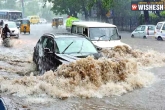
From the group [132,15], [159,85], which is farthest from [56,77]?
[132,15]

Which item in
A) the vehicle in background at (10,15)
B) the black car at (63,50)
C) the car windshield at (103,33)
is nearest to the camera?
the black car at (63,50)

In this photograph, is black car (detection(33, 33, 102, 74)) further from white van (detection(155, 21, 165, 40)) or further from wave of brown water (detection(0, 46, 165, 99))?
white van (detection(155, 21, 165, 40))

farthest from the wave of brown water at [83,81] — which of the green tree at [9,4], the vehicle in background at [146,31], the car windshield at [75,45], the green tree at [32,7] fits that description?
the green tree at [32,7]

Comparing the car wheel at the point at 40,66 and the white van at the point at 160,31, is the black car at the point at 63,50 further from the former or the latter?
the white van at the point at 160,31

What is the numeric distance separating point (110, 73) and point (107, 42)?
5116 mm

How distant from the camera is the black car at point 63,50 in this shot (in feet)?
31.6

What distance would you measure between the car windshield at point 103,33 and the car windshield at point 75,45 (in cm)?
372

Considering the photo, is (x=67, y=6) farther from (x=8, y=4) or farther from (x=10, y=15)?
(x=8, y=4)

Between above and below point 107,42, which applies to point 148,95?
below

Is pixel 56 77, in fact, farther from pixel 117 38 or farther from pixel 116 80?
pixel 117 38

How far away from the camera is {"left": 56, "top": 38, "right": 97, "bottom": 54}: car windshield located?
33.6 feet

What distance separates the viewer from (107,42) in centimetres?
1433

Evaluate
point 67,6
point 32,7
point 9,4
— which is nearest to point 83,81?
point 67,6

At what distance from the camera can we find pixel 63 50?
10156 millimetres
